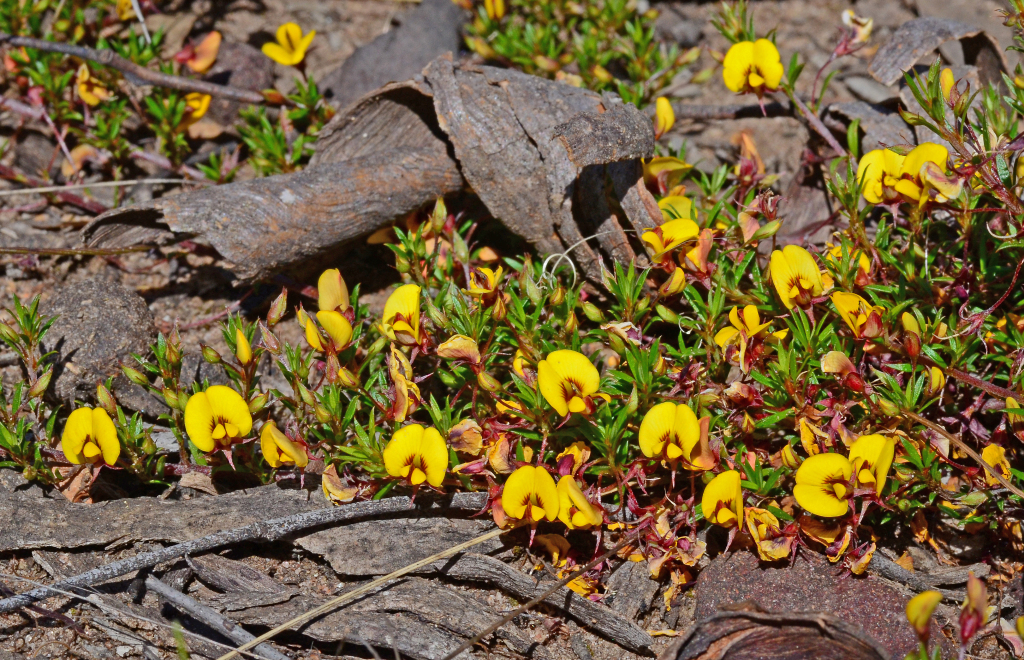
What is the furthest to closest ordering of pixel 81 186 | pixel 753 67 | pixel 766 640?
pixel 81 186
pixel 753 67
pixel 766 640

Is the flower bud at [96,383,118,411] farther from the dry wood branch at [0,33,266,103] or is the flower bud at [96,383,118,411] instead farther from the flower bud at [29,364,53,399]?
the dry wood branch at [0,33,266,103]

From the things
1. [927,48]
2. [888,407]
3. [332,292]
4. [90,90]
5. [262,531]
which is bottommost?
[262,531]

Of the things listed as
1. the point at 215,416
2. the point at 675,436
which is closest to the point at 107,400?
the point at 215,416

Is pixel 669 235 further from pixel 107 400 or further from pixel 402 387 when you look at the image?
pixel 107 400

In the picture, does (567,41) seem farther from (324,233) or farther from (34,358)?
(34,358)

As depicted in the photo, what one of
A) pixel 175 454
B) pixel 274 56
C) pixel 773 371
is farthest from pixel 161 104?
pixel 773 371

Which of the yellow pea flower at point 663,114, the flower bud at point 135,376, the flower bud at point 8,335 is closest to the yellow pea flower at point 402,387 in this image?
the flower bud at point 135,376

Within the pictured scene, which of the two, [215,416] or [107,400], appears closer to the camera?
[215,416]

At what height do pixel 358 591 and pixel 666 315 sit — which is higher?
pixel 666 315
